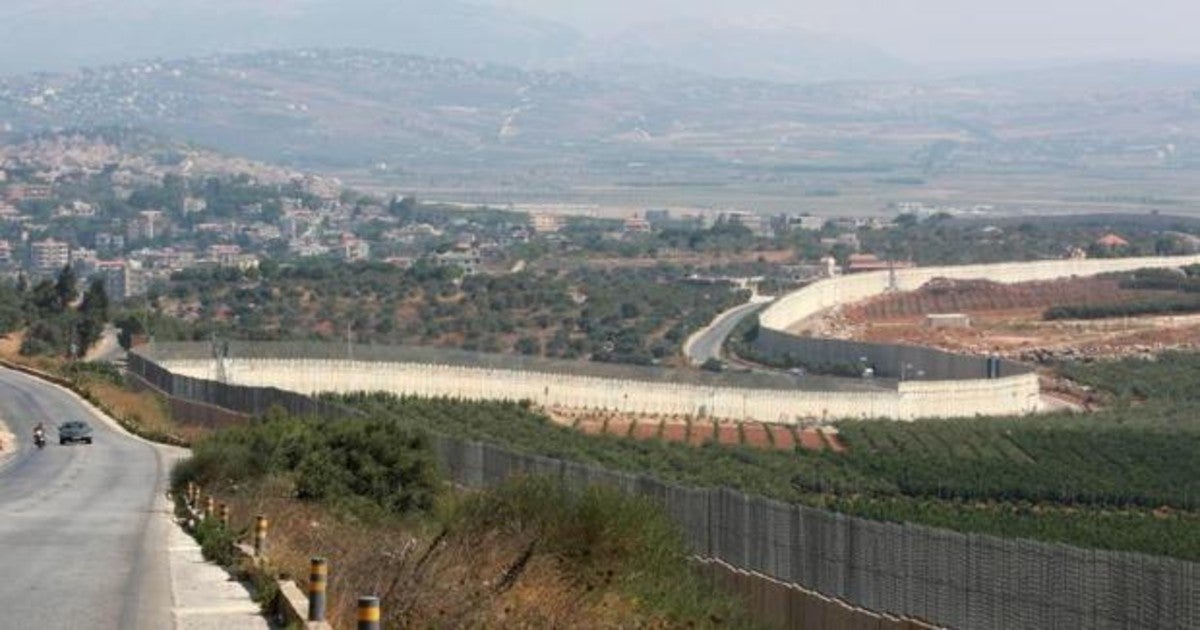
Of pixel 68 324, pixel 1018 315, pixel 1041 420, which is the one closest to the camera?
pixel 1041 420

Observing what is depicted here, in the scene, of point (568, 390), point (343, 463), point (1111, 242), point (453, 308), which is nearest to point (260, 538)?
point (343, 463)

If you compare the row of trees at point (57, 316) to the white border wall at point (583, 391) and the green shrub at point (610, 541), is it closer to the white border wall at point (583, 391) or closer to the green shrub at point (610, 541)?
the white border wall at point (583, 391)

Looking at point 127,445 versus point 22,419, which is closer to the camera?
point 127,445

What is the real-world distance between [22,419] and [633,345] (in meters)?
40.8

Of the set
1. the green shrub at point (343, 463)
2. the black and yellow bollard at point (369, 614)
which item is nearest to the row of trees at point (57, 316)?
the green shrub at point (343, 463)

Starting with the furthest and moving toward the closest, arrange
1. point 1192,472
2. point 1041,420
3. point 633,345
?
point 633,345, point 1041,420, point 1192,472

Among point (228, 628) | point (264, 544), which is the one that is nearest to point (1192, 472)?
point (264, 544)

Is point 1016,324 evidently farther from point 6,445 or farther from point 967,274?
point 6,445

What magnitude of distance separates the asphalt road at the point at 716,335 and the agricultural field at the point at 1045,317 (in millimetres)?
3449

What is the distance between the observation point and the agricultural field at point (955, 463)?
129 feet

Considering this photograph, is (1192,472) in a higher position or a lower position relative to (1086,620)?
lower

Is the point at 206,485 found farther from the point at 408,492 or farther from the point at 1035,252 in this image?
the point at 1035,252

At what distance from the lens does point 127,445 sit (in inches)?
2096

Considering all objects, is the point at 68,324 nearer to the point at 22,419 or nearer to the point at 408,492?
A: the point at 22,419
